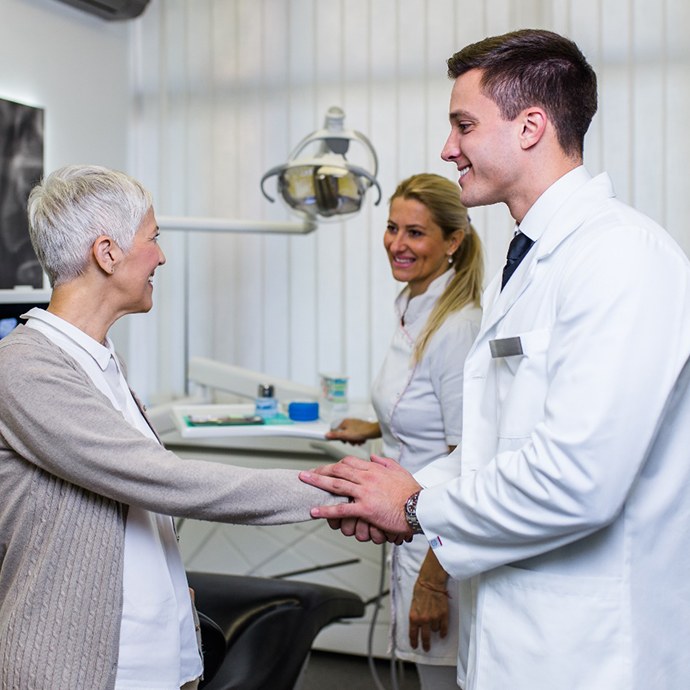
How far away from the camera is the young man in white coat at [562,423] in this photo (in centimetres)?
114

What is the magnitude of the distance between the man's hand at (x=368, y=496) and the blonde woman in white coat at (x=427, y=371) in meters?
0.42

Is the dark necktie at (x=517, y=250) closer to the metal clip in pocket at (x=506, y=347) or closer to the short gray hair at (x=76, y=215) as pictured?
the metal clip in pocket at (x=506, y=347)

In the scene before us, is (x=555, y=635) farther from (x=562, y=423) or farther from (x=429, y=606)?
(x=429, y=606)

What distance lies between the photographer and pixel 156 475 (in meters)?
1.34

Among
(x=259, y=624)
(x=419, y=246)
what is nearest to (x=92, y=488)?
(x=259, y=624)

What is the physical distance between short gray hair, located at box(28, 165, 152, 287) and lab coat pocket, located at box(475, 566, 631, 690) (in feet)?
2.62

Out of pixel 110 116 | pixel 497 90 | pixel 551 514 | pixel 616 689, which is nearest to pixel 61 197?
pixel 497 90

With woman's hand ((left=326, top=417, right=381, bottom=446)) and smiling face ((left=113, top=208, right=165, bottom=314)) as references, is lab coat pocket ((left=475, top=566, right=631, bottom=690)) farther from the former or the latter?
woman's hand ((left=326, top=417, right=381, bottom=446))

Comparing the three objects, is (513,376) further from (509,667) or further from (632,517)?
(509,667)

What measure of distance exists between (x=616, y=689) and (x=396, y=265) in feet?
4.12

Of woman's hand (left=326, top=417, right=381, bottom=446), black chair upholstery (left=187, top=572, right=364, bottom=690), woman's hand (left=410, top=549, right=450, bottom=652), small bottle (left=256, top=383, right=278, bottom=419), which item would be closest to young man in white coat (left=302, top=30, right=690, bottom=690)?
woman's hand (left=410, top=549, right=450, bottom=652)

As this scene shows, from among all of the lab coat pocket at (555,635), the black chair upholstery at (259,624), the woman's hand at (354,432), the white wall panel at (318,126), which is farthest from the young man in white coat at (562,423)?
the white wall panel at (318,126)

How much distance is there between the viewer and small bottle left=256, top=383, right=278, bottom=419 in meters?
2.72

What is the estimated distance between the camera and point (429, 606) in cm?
195
